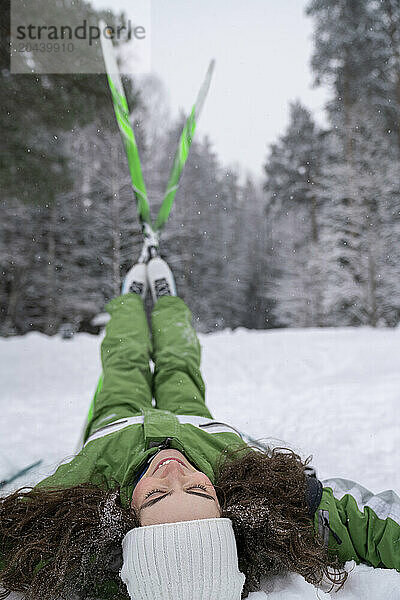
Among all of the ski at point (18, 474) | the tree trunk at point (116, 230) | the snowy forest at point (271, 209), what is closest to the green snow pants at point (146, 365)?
the ski at point (18, 474)

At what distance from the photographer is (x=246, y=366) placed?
14.5 ft

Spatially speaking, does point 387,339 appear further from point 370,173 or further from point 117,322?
point 370,173

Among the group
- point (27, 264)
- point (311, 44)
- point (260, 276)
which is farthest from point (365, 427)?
point (260, 276)

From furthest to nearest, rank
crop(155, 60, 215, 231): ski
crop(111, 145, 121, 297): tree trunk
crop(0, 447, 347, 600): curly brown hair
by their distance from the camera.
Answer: crop(111, 145, 121, 297): tree trunk
crop(155, 60, 215, 231): ski
crop(0, 447, 347, 600): curly brown hair

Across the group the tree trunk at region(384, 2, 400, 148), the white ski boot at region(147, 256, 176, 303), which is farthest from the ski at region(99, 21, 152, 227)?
the tree trunk at region(384, 2, 400, 148)

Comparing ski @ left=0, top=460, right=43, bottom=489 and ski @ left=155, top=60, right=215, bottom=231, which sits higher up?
ski @ left=155, top=60, right=215, bottom=231

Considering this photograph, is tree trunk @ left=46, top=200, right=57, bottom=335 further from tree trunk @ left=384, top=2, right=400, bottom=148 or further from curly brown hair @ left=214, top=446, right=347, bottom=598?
curly brown hair @ left=214, top=446, right=347, bottom=598

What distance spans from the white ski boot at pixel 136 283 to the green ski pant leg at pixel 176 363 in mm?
295

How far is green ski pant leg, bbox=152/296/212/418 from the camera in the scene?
193 centimetres

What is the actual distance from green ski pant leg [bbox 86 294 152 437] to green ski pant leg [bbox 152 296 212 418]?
52 millimetres

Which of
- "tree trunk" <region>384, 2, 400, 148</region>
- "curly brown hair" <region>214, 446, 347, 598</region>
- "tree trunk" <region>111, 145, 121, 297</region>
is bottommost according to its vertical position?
"curly brown hair" <region>214, 446, 347, 598</region>

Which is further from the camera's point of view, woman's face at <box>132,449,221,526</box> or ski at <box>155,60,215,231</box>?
ski at <box>155,60,215,231</box>

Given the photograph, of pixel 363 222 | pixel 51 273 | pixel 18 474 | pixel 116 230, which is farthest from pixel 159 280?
pixel 51 273

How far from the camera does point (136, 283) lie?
265cm
